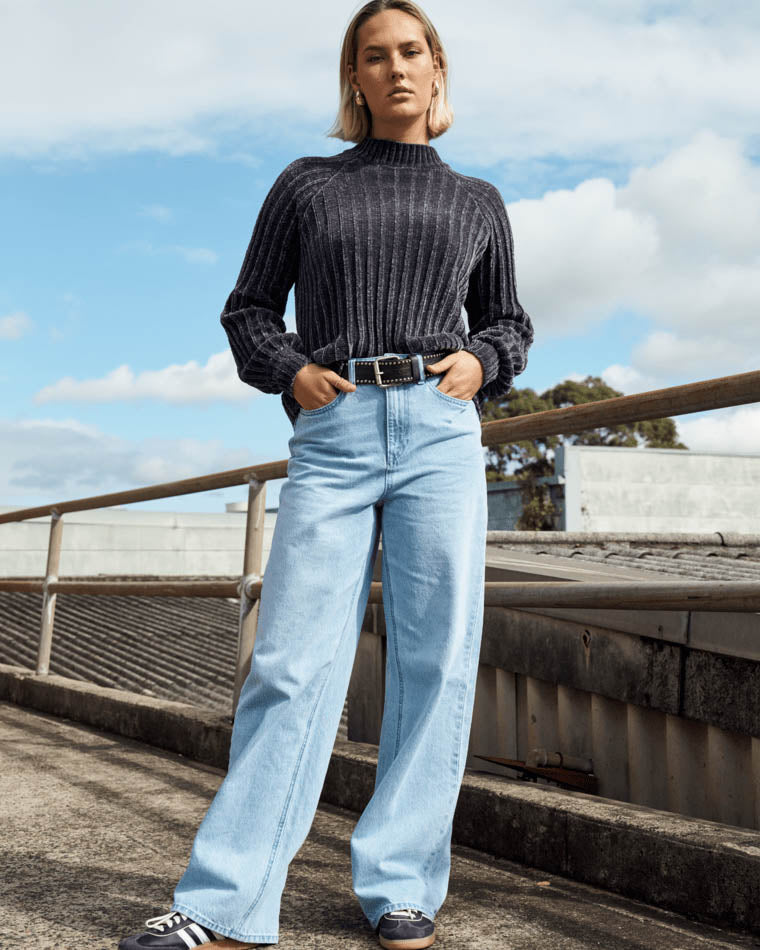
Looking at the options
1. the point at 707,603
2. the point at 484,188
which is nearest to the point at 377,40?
the point at 484,188

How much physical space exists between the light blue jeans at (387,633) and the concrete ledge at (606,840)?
38 centimetres

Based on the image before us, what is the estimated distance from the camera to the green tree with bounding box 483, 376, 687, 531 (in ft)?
79.3

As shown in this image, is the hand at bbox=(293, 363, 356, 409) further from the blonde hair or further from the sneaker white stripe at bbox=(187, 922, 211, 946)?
the sneaker white stripe at bbox=(187, 922, 211, 946)

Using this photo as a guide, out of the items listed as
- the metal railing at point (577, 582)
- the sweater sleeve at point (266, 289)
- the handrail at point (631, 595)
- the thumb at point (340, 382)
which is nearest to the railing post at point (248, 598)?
the metal railing at point (577, 582)

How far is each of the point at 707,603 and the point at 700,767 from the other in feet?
3.40

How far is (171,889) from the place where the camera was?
194 centimetres

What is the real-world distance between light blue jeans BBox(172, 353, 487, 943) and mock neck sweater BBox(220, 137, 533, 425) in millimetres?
95

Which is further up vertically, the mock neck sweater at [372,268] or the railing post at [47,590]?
the mock neck sweater at [372,268]

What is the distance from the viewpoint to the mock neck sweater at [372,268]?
70.1 inches

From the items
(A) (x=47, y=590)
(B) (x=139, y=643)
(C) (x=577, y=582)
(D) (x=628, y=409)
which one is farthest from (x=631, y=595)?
(B) (x=139, y=643)

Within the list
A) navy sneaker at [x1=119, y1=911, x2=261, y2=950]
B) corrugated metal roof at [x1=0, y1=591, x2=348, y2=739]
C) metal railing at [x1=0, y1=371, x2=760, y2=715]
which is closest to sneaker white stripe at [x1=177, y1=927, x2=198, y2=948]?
navy sneaker at [x1=119, y1=911, x2=261, y2=950]

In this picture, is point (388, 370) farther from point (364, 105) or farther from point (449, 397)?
point (364, 105)

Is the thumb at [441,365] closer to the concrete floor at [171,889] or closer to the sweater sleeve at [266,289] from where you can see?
the sweater sleeve at [266,289]

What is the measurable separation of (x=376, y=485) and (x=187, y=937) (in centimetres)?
80
